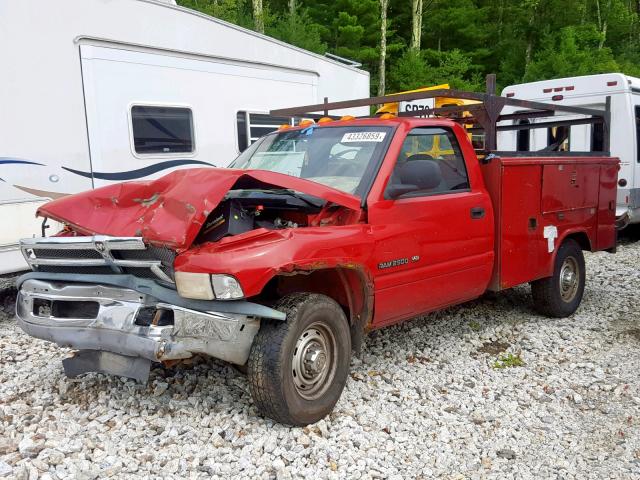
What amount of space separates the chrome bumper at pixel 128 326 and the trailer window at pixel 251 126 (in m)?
4.57

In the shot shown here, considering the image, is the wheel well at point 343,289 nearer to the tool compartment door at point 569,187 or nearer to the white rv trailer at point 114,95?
the tool compartment door at point 569,187

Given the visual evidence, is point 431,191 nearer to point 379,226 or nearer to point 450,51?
point 379,226

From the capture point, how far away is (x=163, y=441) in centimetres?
363

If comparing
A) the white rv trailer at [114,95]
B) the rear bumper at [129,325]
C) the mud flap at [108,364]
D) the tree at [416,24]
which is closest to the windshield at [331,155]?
the rear bumper at [129,325]

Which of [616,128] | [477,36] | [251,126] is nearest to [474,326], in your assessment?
[251,126]

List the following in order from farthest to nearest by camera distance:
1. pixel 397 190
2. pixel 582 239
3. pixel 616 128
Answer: pixel 616 128, pixel 582 239, pixel 397 190

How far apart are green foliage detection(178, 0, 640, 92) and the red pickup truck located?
18942 millimetres

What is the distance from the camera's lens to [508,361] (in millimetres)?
5043

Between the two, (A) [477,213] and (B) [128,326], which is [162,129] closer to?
(A) [477,213]

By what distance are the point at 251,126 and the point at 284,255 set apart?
506 cm

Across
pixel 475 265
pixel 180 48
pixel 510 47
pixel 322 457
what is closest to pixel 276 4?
pixel 510 47

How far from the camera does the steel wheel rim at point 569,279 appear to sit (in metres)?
6.33

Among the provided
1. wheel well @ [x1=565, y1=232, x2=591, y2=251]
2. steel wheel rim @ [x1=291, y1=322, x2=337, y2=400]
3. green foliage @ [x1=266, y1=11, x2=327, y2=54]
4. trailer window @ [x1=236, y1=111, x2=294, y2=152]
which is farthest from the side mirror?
green foliage @ [x1=266, y1=11, x2=327, y2=54]

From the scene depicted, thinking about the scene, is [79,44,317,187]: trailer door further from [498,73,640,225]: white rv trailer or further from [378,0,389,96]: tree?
[378,0,389,96]: tree
